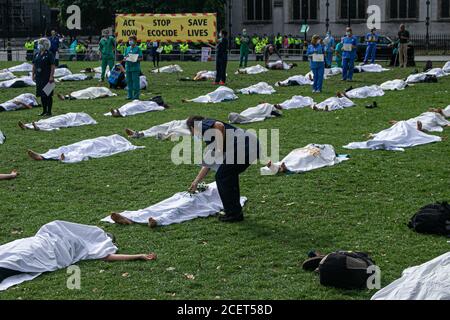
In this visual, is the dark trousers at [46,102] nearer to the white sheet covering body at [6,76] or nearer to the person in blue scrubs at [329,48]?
the white sheet covering body at [6,76]

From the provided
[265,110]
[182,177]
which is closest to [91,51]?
[265,110]

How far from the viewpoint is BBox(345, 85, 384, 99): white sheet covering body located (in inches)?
928

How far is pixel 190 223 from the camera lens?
10719 mm

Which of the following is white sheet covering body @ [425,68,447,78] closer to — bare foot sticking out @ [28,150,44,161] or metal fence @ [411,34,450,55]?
metal fence @ [411,34,450,55]

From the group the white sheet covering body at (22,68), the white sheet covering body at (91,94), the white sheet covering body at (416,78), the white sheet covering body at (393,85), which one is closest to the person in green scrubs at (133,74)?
the white sheet covering body at (91,94)

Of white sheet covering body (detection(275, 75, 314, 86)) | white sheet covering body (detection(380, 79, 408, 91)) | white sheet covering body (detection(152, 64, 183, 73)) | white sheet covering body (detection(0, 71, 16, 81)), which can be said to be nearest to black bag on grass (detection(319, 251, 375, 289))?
white sheet covering body (detection(380, 79, 408, 91))

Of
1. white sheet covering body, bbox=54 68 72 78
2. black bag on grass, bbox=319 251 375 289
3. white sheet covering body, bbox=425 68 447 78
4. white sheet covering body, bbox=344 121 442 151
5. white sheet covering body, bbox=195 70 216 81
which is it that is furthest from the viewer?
white sheet covering body, bbox=54 68 72 78

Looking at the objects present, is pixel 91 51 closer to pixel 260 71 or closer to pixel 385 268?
pixel 260 71

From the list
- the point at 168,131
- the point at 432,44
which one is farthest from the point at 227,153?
the point at 432,44

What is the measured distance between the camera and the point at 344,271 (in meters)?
8.03

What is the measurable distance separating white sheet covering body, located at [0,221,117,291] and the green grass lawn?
0.47ft

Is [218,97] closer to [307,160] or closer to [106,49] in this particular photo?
[106,49]

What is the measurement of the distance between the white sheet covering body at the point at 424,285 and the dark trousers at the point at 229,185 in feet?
11.1

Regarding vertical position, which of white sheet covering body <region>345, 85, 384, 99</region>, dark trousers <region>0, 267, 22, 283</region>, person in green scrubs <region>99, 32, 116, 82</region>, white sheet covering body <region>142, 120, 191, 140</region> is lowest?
dark trousers <region>0, 267, 22, 283</region>
